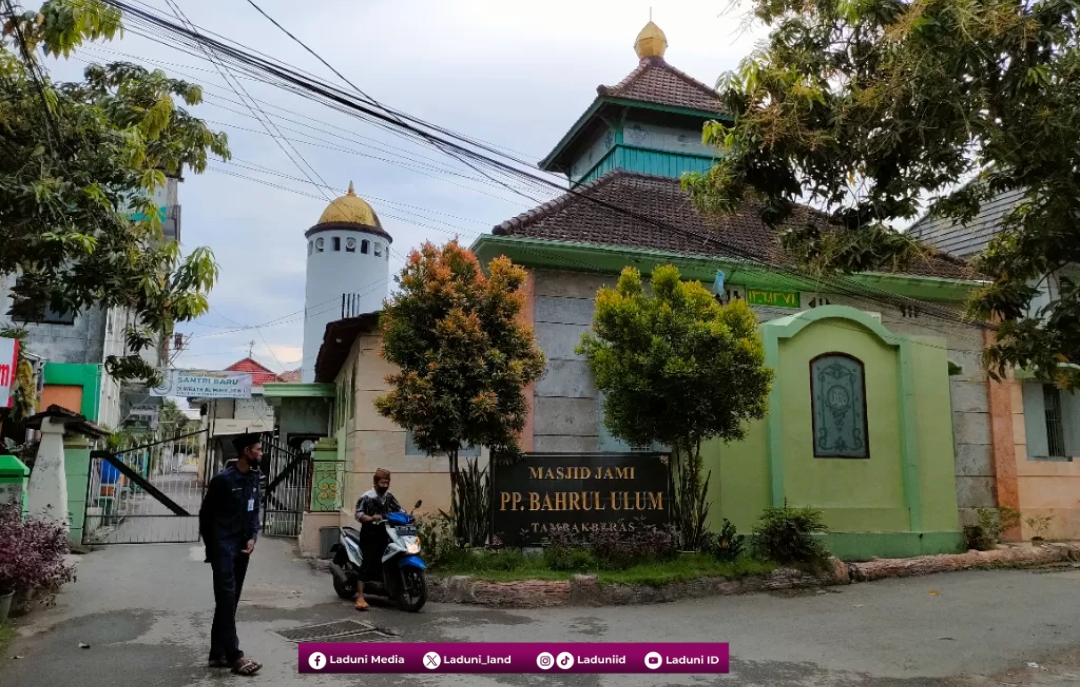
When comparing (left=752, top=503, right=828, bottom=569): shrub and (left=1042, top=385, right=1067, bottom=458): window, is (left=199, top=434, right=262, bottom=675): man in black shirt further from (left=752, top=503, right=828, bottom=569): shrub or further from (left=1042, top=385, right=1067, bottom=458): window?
(left=1042, top=385, right=1067, bottom=458): window

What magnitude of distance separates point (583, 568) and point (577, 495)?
1060 millimetres

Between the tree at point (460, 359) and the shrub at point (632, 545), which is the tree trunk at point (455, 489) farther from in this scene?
the shrub at point (632, 545)

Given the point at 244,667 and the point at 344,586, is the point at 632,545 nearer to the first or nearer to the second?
the point at 344,586

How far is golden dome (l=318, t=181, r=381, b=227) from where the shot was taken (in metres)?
39.6

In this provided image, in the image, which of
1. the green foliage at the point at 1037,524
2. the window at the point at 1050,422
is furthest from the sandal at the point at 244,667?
the window at the point at 1050,422

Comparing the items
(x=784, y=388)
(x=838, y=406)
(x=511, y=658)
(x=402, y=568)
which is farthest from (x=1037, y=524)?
(x=511, y=658)

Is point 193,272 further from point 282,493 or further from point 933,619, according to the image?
point 282,493

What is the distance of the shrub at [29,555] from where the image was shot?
23.5ft

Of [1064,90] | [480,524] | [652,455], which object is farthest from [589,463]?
[1064,90]

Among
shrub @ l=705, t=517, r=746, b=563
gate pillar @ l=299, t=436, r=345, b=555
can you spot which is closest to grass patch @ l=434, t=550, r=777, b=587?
shrub @ l=705, t=517, r=746, b=563

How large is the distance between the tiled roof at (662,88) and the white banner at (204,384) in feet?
54.8

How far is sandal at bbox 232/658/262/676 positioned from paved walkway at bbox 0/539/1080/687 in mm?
76

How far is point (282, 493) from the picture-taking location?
55.2 feet

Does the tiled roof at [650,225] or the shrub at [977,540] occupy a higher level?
the tiled roof at [650,225]
